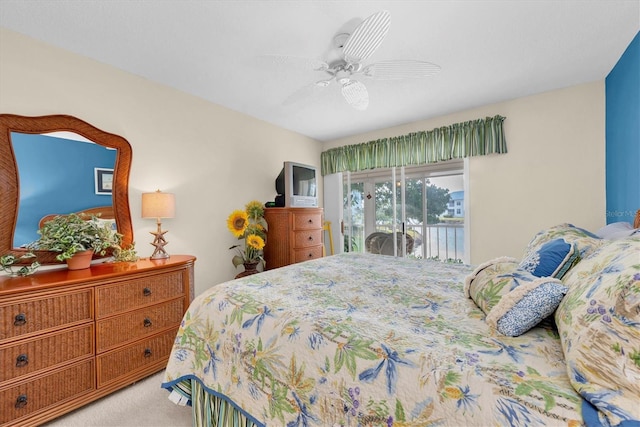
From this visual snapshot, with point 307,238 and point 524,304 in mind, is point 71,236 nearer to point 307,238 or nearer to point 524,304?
point 307,238

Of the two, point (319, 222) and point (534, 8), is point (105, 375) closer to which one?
point (319, 222)

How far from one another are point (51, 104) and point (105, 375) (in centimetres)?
196

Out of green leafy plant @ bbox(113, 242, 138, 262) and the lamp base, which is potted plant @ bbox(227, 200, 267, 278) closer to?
the lamp base

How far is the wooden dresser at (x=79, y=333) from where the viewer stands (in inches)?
54.9

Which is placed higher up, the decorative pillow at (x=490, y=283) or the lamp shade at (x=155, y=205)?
the lamp shade at (x=155, y=205)

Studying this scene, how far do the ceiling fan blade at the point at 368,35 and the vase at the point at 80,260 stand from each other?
220 cm

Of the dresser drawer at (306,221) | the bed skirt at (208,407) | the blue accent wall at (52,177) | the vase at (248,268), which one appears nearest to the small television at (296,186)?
the dresser drawer at (306,221)

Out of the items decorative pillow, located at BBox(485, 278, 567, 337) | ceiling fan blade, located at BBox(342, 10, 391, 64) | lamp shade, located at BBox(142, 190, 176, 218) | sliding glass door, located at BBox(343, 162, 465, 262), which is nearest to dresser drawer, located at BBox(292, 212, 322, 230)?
sliding glass door, located at BBox(343, 162, 465, 262)

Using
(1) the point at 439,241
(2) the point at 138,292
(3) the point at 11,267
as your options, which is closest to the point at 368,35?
(2) the point at 138,292

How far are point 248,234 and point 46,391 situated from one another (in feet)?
6.49

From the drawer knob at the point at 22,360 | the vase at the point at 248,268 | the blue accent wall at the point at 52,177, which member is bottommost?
the drawer knob at the point at 22,360

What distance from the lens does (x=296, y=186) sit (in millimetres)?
3420

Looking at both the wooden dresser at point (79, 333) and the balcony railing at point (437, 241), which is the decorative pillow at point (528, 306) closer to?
the wooden dresser at point (79, 333)

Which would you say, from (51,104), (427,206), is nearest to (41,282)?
(51,104)
